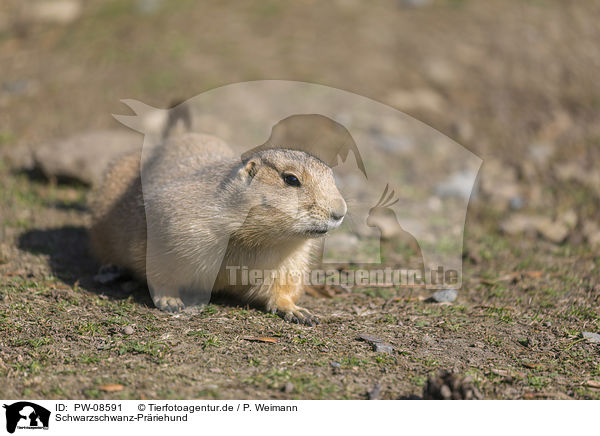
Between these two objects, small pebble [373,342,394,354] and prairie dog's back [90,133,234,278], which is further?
prairie dog's back [90,133,234,278]

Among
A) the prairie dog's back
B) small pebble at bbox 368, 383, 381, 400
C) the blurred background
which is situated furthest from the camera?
the blurred background

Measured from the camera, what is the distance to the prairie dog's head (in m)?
5.41

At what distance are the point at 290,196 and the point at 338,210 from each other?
0.43 m

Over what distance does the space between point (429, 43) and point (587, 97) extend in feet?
11.0

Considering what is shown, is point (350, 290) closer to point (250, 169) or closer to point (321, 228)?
point (321, 228)

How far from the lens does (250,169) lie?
5.77 metres

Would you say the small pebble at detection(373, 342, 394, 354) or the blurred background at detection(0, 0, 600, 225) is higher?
the blurred background at detection(0, 0, 600, 225)

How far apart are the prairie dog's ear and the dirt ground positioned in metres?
1.34
